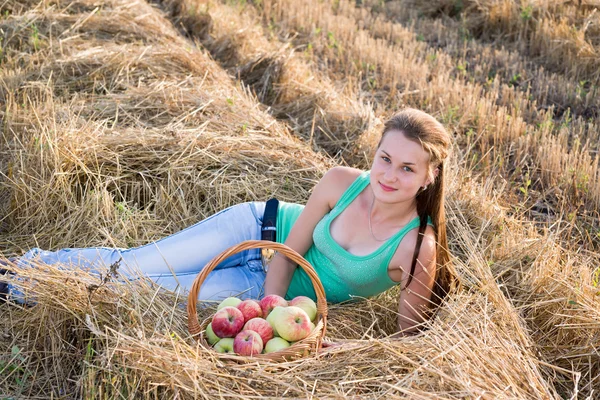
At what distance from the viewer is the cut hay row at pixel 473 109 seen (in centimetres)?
492

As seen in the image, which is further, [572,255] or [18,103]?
[18,103]

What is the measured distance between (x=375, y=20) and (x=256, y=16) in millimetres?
1431

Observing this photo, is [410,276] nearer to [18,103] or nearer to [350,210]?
[350,210]

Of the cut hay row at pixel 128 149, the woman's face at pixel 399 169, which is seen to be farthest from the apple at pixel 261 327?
the cut hay row at pixel 128 149

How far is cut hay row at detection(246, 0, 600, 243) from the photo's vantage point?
492 centimetres

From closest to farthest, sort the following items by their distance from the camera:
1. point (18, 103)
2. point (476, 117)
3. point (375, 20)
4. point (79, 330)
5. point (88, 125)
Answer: point (79, 330) → point (88, 125) → point (18, 103) → point (476, 117) → point (375, 20)

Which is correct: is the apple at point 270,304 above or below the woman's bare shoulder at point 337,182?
below

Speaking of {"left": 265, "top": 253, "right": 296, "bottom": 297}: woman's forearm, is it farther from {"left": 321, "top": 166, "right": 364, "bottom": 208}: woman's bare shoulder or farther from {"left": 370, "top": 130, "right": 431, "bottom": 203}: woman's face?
{"left": 370, "top": 130, "right": 431, "bottom": 203}: woman's face

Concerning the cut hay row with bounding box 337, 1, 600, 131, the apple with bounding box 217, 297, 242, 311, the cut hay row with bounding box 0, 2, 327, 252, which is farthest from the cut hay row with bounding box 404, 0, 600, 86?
the apple with bounding box 217, 297, 242, 311

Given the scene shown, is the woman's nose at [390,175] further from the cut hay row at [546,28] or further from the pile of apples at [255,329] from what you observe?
the cut hay row at [546,28]

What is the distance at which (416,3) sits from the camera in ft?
29.6

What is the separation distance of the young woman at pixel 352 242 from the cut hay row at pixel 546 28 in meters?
4.08

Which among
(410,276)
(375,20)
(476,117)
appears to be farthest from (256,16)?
(410,276)

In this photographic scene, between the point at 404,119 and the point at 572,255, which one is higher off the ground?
the point at 404,119
